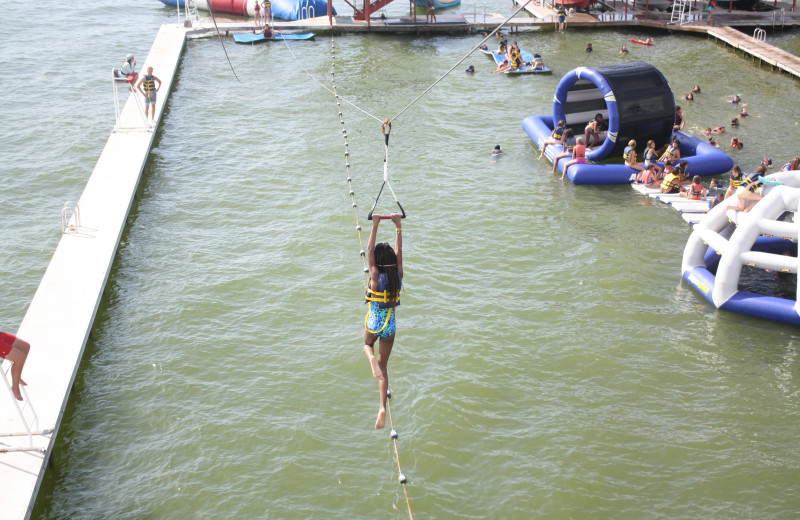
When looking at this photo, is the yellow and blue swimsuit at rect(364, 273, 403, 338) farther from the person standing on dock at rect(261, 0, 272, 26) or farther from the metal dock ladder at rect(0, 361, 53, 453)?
the person standing on dock at rect(261, 0, 272, 26)

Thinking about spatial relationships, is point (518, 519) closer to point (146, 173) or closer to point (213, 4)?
point (146, 173)

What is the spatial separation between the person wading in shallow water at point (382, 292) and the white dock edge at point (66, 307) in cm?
490

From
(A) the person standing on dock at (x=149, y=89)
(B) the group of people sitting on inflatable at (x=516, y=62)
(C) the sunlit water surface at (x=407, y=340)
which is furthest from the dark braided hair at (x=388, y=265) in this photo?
(B) the group of people sitting on inflatable at (x=516, y=62)

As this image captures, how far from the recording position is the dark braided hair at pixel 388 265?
960 centimetres

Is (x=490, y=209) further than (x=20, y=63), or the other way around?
(x=20, y=63)

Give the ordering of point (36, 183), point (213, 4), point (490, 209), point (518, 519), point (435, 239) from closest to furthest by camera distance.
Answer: point (518, 519)
point (435, 239)
point (490, 209)
point (36, 183)
point (213, 4)

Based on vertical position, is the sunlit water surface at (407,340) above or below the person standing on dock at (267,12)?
below

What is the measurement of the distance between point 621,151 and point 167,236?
12.4m

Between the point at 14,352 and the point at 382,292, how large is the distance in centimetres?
535

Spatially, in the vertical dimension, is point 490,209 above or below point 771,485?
above

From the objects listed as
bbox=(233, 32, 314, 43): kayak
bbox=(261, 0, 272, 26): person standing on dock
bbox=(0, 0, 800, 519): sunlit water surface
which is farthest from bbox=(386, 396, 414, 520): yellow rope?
bbox=(261, 0, 272, 26): person standing on dock

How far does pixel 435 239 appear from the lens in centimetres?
1856

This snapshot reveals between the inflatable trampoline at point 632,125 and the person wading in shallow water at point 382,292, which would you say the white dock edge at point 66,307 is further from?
the inflatable trampoline at point 632,125

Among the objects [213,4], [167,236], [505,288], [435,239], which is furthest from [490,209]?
[213,4]
